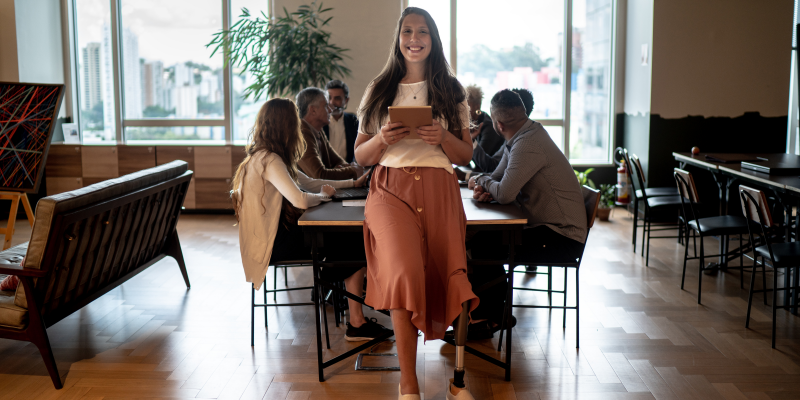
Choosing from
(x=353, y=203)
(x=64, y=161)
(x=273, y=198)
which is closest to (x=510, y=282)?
(x=353, y=203)

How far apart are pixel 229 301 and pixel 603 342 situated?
233 centimetres

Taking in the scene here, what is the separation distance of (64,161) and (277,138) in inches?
204

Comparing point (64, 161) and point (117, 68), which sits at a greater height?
point (117, 68)

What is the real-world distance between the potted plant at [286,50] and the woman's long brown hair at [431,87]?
432 centimetres

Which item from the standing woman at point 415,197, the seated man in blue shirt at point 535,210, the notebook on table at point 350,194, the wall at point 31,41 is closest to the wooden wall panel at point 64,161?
the wall at point 31,41

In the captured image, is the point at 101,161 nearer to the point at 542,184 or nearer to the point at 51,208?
the point at 51,208

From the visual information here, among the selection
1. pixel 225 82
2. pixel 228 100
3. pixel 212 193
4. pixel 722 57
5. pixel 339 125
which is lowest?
pixel 212 193

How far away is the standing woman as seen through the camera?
2.41 meters

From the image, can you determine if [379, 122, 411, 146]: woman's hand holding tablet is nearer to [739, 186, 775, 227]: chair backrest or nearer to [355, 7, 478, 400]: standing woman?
[355, 7, 478, 400]: standing woman

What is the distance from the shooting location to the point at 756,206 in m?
3.34

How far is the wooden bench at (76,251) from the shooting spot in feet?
9.03

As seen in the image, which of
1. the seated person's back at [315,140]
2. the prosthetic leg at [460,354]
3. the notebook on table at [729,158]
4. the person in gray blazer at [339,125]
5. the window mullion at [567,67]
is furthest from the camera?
the window mullion at [567,67]

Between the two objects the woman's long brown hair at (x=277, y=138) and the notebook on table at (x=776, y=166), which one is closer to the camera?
the woman's long brown hair at (x=277, y=138)

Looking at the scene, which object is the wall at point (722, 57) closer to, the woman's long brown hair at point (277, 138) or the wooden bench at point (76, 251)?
the woman's long brown hair at point (277, 138)
